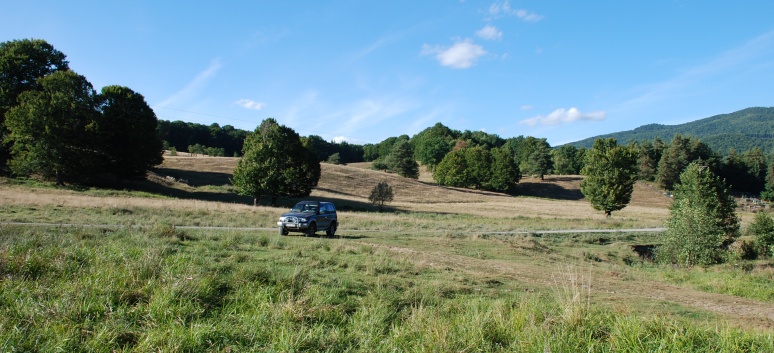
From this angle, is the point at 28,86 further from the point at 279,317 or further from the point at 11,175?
the point at 279,317

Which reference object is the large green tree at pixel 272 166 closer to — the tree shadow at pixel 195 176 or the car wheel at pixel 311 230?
the tree shadow at pixel 195 176

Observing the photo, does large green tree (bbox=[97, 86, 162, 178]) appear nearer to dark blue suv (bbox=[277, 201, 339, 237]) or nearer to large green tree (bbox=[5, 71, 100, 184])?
large green tree (bbox=[5, 71, 100, 184])

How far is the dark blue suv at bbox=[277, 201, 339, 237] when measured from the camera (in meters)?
21.3

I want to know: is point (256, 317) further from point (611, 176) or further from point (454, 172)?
point (454, 172)

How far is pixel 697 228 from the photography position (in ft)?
95.4

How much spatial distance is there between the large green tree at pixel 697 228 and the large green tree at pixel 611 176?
674 inches

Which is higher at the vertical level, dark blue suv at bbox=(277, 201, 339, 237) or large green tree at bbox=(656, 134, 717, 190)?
large green tree at bbox=(656, 134, 717, 190)

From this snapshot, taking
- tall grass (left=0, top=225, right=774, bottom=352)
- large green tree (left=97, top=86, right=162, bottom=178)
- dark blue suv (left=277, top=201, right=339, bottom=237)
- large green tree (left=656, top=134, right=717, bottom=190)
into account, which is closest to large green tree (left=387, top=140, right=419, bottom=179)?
large green tree (left=656, top=134, right=717, bottom=190)

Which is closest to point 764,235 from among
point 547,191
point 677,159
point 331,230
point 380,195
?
point 331,230

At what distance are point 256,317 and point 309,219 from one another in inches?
609

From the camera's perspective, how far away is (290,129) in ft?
185

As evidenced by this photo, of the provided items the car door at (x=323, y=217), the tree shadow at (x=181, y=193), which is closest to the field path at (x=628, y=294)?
the car door at (x=323, y=217)

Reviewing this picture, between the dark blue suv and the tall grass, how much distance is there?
41.4 ft

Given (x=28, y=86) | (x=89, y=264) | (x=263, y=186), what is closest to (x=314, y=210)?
(x=89, y=264)
